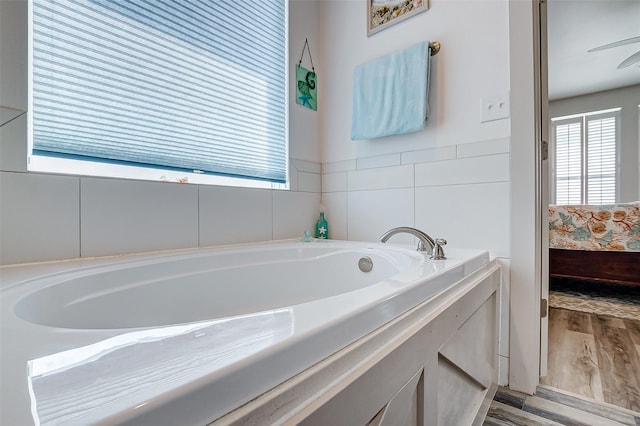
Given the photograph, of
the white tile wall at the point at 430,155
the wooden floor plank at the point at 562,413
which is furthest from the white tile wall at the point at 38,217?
the wooden floor plank at the point at 562,413

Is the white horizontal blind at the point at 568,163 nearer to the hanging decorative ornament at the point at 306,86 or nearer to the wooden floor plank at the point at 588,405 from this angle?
the wooden floor plank at the point at 588,405

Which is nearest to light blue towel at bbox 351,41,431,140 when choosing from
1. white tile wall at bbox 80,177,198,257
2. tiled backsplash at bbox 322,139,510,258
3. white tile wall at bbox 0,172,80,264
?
tiled backsplash at bbox 322,139,510,258

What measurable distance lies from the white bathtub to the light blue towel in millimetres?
825

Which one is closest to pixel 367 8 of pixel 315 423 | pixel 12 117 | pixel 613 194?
pixel 12 117

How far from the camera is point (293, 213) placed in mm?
1760

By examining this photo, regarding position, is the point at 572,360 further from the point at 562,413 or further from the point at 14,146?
the point at 14,146

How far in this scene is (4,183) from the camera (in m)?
0.88

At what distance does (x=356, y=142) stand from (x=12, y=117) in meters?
1.47

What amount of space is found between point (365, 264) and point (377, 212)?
0.44m

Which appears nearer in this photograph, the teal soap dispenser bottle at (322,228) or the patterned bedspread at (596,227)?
the teal soap dispenser bottle at (322,228)

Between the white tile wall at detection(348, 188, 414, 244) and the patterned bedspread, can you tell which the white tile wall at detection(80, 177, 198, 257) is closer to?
the white tile wall at detection(348, 188, 414, 244)

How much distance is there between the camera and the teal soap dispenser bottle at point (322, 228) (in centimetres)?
187

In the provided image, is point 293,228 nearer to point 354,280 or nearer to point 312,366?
point 354,280

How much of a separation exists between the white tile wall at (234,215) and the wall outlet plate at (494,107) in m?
1.11
